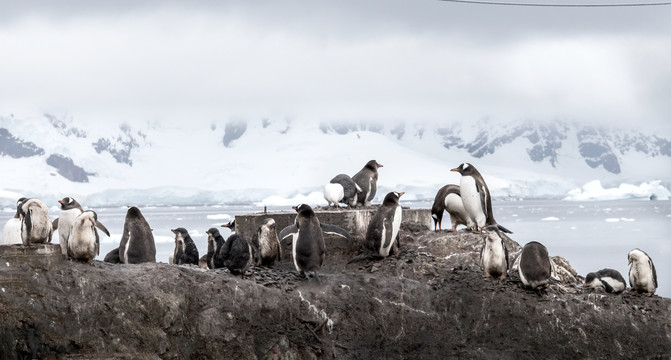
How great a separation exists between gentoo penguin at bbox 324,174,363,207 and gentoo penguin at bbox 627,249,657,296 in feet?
16.2

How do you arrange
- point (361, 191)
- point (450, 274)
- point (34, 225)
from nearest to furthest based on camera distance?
point (34, 225), point (450, 274), point (361, 191)

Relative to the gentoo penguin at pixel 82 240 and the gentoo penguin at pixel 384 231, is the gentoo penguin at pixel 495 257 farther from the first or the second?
the gentoo penguin at pixel 82 240

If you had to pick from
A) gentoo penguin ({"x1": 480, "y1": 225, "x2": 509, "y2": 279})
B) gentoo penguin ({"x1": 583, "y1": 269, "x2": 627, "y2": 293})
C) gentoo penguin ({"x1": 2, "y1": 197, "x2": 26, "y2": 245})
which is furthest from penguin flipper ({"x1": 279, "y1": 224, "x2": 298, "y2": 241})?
gentoo penguin ({"x1": 583, "y1": 269, "x2": 627, "y2": 293})

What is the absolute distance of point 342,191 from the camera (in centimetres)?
1570

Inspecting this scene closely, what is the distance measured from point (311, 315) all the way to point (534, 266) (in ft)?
10.1

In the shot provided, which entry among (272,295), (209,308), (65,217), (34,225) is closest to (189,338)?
(209,308)

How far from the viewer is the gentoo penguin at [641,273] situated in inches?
502

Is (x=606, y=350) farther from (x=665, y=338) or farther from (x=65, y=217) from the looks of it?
(x=65, y=217)

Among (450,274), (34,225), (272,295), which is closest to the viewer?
(34,225)

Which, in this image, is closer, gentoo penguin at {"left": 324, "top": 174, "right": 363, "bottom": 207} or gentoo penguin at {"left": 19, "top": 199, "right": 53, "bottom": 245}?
gentoo penguin at {"left": 19, "top": 199, "right": 53, "bottom": 245}

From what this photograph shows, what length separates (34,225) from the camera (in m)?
11.0

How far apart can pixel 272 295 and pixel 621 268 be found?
34704 mm

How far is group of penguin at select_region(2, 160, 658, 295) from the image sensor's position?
37.2 ft

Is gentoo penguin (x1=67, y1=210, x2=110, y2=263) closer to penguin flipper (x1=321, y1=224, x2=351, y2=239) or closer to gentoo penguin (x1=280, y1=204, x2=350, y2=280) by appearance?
gentoo penguin (x1=280, y1=204, x2=350, y2=280)
